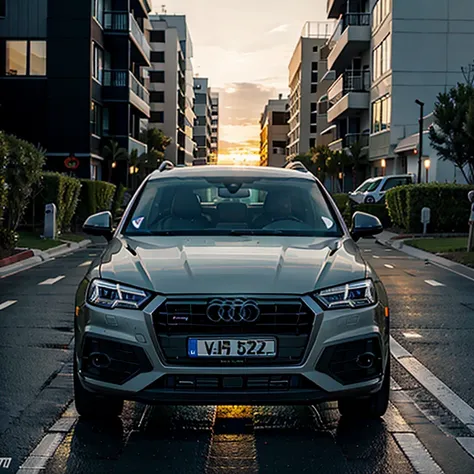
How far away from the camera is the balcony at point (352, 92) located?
170ft

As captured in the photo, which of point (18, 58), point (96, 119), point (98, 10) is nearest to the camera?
point (18, 58)

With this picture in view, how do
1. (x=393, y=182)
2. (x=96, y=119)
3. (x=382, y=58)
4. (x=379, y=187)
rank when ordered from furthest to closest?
1. (x=382, y=58)
2. (x=96, y=119)
3. (x=393, y=182)
4. (x=379, y=187)

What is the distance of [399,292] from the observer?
40.1 ft

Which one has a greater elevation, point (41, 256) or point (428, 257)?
point (428, 257)

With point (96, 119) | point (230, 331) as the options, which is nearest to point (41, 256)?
point (230, 331)

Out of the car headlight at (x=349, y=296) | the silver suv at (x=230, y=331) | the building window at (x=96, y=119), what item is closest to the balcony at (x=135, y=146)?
the building window at (x=96, y=119)

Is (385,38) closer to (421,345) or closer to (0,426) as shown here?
(421,345)

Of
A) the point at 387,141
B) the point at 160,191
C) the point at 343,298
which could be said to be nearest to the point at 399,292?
the point at 160,191

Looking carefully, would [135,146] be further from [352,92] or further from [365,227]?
[365,227]

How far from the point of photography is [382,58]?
4688 cm

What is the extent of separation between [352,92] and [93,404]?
160 feet

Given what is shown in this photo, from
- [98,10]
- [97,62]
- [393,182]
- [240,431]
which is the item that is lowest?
[240,431]

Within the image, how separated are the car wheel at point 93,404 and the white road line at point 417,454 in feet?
5.79

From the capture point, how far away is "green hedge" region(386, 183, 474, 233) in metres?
25.8
